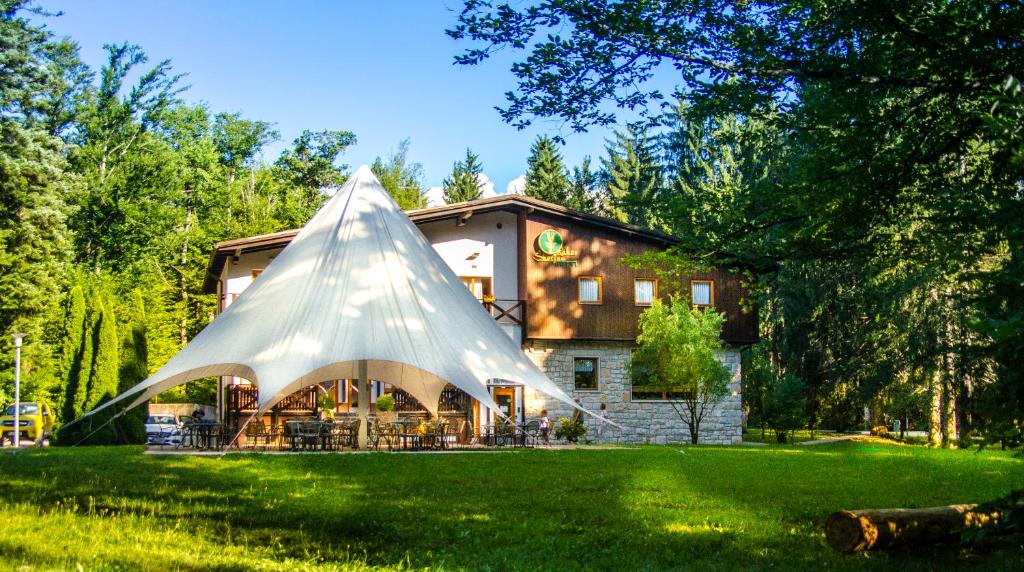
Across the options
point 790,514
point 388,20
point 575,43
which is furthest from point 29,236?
point 790,514

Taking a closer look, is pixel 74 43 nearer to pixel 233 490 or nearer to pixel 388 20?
pixel 388 20

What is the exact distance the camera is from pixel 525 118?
10.2 meters

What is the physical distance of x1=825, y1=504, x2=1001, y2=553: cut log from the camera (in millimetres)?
6414

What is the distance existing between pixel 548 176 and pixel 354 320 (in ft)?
121

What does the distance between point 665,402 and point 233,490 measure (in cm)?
1921

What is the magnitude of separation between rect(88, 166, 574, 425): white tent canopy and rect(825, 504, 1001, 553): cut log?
753 centimetres

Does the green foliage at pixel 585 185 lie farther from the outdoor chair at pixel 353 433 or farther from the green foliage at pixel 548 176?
the outdoor chair at pixel 353 433

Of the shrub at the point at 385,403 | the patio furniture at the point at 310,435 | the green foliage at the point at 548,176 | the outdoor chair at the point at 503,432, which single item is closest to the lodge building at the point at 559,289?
the outdoor chair at the point at 503,432

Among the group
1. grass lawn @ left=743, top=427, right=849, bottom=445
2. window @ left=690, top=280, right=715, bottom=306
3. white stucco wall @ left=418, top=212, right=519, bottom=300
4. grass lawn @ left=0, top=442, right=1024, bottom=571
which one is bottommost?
grass lawn @ left=743, top=427, right=849, bottom=445

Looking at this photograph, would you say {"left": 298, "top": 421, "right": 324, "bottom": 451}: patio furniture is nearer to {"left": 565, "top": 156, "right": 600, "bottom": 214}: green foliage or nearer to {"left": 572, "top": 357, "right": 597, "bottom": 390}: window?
{"left": 572, "top": 357, "right": 597, "bottom": 390}: window

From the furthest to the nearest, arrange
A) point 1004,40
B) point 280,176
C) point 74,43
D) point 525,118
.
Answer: point 280,176 < point 74,43 < point 525,118 < point 1004,40

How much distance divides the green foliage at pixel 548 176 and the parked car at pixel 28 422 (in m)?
28.2

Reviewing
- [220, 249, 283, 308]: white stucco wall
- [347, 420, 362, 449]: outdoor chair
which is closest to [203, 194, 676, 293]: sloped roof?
[220, 249, 283, 308]: white stucco wall

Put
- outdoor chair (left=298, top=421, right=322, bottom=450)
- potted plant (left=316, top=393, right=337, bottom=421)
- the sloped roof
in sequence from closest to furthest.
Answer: outdoor chair (left=298, top=421, right=322, bottom=450) < potted plant (left=316, top=393, right=337, bottom=421) < the sloped roof
